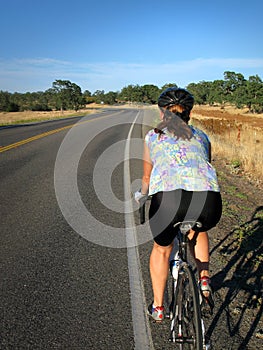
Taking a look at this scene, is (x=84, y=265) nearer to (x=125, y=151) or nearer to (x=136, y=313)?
(x=136, y=313)

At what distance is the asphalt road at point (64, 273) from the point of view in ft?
9.15

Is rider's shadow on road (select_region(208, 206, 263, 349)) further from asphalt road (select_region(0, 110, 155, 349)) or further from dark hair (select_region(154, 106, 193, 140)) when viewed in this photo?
dark hair (select_region(154, 106, 193, 140))

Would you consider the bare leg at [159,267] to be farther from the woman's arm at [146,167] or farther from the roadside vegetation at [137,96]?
the roadside vegetation at [137,96]

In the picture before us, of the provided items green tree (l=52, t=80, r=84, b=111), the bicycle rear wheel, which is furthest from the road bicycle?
green tree (l=52, t=80, r=84, b=111)

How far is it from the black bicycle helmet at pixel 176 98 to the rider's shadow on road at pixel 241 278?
1.94 m

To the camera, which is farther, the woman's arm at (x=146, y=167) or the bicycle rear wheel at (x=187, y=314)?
the woman's arm at (x=146, y=167)

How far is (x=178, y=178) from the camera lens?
2.33m

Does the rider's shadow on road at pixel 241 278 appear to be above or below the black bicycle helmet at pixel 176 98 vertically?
below

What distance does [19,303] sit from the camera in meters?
3.21

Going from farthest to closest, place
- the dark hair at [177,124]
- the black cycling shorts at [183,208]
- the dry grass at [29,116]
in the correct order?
the dry grass at [29,116]
the dark hair at [177,124]
the black cycling shorts at [183,208]

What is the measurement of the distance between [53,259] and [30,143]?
11.3m

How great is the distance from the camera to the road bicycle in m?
2.15

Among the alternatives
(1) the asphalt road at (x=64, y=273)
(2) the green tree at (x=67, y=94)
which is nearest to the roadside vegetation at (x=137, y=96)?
(2) the green tree at (x=67, y=94)

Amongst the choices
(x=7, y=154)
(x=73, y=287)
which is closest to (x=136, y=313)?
(x=73, y=287)
